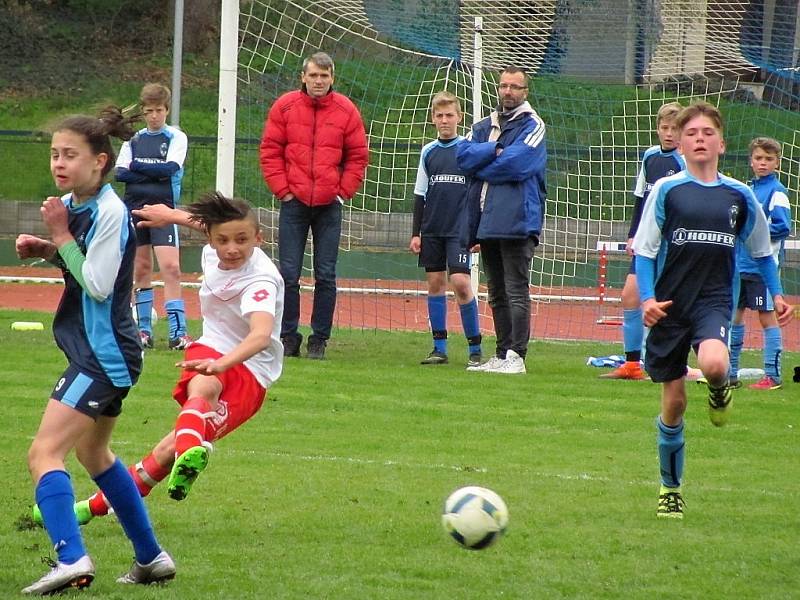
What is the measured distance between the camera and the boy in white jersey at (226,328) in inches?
199

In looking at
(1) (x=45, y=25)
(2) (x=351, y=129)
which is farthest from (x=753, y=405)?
(1) (x=45, y=25)

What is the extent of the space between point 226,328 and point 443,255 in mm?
5868

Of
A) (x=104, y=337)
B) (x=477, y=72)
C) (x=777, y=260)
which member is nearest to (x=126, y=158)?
Answer: (x=477, y=72)

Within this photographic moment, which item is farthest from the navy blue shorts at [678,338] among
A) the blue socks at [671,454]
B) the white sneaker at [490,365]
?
the white sneaker at [490,365]

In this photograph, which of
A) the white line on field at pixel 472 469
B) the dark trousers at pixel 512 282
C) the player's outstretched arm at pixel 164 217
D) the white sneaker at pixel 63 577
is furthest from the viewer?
the dark trousers at pixel 512 282

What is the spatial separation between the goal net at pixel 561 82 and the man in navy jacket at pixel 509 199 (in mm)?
3005

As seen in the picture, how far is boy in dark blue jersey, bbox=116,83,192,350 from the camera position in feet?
35.6

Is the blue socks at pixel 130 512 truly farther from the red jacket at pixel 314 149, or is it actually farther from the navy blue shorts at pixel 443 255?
the navy blue shorts at pixel 443 255

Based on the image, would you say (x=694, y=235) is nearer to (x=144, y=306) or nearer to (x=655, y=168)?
(x=655, y=168)

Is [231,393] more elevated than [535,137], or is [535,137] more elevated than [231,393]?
[535,137]

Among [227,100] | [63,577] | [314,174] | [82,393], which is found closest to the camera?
[63,577]

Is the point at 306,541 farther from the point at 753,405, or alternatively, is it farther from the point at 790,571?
the point at 753,405

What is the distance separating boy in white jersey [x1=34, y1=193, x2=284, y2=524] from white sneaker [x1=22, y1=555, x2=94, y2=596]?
659 millimetres

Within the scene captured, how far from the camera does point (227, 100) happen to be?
1134 centimetres
